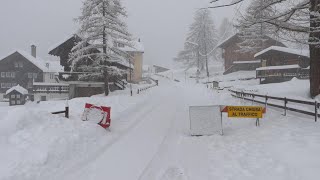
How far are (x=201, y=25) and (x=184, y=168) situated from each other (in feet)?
196

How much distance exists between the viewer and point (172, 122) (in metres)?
15.6

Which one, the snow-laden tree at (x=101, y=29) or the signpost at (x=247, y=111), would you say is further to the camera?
the snow-laden tree at (x=101, y=29)

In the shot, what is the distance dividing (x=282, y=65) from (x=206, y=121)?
29063mm

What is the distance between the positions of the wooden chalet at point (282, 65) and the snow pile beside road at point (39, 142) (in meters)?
27.4

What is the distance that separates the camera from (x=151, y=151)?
1000 cm

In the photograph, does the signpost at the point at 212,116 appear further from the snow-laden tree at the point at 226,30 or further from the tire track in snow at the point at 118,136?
the snow-laden tree at the point at 226,30

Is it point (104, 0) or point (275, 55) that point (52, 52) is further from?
point (275, 55)

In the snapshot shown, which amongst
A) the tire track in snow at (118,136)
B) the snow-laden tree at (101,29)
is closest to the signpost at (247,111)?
the tire track in snow at (118,136)

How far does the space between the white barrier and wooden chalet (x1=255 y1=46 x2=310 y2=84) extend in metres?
23.6

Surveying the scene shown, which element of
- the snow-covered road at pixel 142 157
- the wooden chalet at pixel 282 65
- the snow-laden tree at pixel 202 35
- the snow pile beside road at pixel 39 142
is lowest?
the snow-covered road at pixel 142 157

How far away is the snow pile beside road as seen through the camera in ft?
25.4

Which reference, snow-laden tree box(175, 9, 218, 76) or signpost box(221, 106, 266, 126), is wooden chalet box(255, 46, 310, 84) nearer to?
signpost box(221, 106, 266, 126)

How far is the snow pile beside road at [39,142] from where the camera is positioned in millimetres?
7734

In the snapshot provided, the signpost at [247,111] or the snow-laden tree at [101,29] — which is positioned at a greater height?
the snow-laden tree at [101,29]
